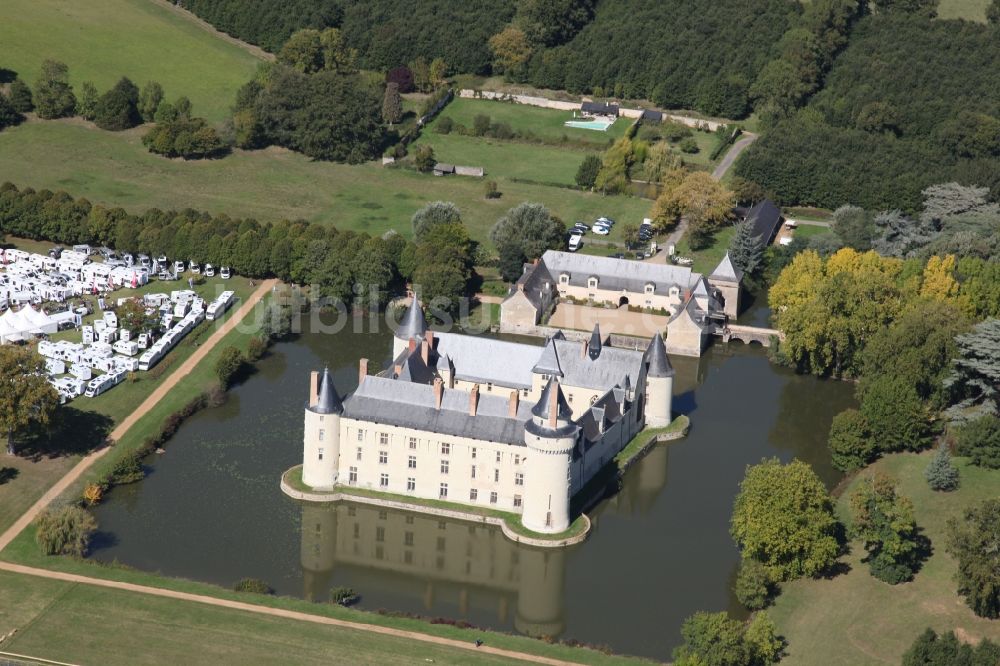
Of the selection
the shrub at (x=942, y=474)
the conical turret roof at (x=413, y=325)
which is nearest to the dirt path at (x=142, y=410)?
the conical turret roof at (x=413, y=325)

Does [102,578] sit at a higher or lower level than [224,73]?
lower

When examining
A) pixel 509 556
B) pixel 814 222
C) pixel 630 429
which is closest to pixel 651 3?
pixel 814 222

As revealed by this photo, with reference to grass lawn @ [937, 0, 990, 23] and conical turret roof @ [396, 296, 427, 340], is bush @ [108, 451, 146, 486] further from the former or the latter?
grass lawn @ [937, 0, 990, 23]

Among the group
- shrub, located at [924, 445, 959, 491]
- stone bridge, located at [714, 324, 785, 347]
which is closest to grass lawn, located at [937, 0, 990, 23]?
stone bridge, located at [714, 324, 785, 347]

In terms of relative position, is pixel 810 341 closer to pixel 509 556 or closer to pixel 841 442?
pixel 841 442

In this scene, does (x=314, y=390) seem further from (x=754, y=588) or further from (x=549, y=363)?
(x=754, y=588)

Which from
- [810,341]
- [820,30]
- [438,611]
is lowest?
[438,611]

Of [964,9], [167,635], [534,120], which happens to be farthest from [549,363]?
[964,9]
